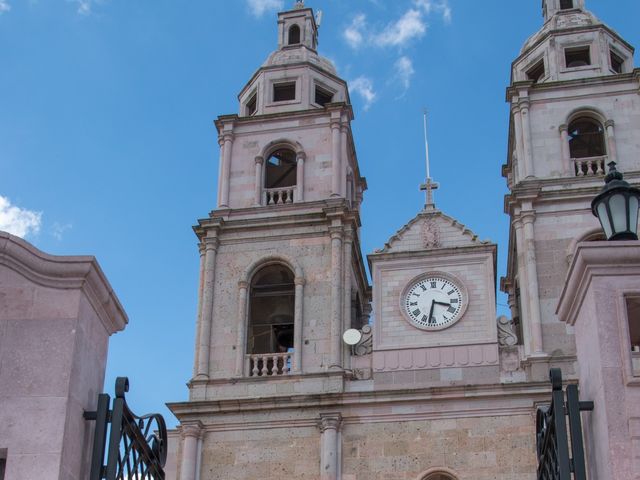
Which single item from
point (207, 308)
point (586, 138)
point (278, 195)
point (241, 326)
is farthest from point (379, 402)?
point (586, 138)

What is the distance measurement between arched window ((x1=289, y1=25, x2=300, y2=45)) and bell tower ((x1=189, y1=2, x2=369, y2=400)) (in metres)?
1.96

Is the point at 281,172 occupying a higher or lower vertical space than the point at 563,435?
higher

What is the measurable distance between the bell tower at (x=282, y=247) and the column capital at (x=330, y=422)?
0.91 m

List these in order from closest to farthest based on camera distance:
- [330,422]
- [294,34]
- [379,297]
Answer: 1. [330,422]
2. [379,297]
3. [294,34]

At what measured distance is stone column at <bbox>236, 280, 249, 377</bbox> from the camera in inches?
1106

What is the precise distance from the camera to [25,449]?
391 inches

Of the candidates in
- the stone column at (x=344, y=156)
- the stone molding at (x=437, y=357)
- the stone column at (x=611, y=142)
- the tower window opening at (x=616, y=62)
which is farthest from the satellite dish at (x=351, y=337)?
the tower window opening at (x=616, y=62)

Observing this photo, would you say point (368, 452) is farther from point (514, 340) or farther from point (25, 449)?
point (25, 449)

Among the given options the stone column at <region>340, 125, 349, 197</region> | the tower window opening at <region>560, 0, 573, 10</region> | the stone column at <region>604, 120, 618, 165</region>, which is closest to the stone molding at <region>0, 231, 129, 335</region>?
the stone column at <region>340, 125, 349, 197</region>

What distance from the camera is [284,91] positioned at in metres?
34.9

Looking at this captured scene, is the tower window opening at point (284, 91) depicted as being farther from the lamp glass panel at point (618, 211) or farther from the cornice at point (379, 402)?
the lamp glass panel at point (618, 211)

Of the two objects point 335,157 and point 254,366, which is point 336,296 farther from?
point 335,157

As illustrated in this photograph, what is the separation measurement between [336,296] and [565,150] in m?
7.53

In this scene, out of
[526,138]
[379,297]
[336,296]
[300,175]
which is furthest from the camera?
[300,175]
